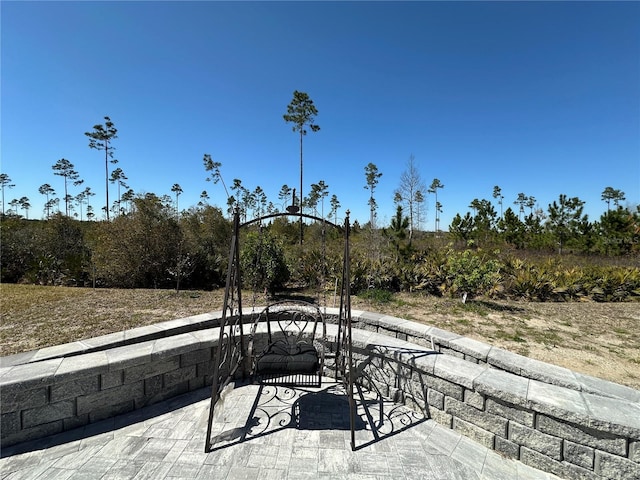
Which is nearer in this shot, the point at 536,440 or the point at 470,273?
the point at 536,440

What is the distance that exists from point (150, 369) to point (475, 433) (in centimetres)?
258

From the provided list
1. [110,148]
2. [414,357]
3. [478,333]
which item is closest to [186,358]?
[414,357]

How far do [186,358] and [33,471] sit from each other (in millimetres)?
1074

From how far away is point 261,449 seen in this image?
1997 millimetres

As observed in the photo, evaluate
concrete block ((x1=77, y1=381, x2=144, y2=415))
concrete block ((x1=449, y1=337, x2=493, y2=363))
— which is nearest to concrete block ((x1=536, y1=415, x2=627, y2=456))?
concrete block ((x1=449, y1=337, x2=493, y2=363))

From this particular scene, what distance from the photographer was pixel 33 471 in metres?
1.75

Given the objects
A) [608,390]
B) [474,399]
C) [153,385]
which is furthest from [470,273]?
[153,385]

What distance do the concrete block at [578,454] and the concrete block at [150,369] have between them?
2.88 meters

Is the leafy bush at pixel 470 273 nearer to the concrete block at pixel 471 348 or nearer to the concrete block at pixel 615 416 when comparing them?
the concrete block at pixel 471 348

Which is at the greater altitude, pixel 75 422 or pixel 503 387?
pixel 503 387

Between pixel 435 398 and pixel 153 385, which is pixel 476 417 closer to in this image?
pixel 435 398

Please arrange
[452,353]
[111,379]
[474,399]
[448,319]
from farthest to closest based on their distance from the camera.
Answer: [448,319] < [452,353] < [111,379] < [474,399]

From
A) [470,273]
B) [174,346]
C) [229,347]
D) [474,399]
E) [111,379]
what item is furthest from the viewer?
[470,273]

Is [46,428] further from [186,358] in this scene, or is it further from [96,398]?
[186,358]
